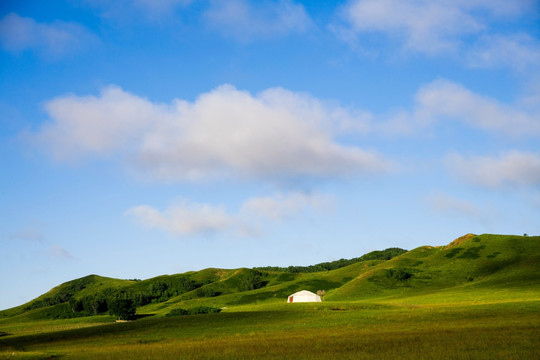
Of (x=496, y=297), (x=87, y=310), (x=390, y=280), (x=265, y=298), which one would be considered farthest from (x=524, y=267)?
(x=87, y=310)

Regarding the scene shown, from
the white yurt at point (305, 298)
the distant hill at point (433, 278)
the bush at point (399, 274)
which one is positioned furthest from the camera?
the bush at point (399, 274)

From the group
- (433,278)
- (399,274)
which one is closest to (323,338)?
(433,278)

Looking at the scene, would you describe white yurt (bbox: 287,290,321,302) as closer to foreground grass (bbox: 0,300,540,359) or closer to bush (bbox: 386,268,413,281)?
bush (bbox: 386,268,413,281)

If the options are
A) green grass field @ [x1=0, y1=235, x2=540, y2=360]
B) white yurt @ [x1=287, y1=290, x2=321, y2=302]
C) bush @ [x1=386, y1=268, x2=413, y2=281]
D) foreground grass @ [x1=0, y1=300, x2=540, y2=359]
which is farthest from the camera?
bush @ [x1=386, y1=268, x2=413, y2=281]

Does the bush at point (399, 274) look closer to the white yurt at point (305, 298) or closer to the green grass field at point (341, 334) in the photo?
the green grass field at point (341, 334)

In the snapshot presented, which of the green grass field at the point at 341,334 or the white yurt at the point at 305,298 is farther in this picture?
the white yurt at the point at 305,298

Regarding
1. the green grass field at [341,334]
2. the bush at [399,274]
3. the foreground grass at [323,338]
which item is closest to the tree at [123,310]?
the green grass field at [341,334]

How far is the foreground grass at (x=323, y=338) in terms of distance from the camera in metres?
33.6

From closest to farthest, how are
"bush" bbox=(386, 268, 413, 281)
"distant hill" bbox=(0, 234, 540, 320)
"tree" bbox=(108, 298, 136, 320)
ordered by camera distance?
"distant hill" bbox=(0, 234, 540, 320)
"tree" bbox=(108, 298, 136, 320)
"bush" bbox=(386, 268, 413, 281)

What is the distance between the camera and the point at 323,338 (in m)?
44.4

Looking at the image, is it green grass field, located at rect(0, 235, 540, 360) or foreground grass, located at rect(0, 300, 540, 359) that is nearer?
foreground grass, located at rect(0, 300, 540, 359)

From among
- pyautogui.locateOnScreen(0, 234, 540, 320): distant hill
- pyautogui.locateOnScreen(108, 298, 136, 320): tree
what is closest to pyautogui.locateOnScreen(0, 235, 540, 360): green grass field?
pyautogui.locateOnScreen(0, 234, 540, 320): distant hill

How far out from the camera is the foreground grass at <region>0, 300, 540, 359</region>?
110 feet

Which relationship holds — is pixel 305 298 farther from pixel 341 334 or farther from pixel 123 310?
pixel 341 334
